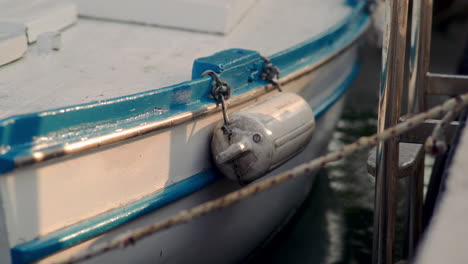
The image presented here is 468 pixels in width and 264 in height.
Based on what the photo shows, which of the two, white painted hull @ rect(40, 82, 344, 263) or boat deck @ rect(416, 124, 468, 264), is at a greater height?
boat deck @ rect(416, 124, 468, 264)

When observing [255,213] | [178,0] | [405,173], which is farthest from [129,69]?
[405,173]

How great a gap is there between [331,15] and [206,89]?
1.67 metres

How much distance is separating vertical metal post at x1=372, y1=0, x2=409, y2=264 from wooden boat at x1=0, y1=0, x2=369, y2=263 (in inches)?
18.9

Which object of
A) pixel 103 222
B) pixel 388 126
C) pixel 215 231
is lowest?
pixel 215 231

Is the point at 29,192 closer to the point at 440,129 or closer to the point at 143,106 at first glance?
the point at 143,106

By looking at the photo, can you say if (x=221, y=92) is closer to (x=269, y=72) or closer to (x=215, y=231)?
(x=269, y=72)

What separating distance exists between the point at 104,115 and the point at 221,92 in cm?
50

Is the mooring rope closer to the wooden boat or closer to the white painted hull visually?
the wooden boat

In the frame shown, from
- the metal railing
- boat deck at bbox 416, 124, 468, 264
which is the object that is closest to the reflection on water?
the metal railing

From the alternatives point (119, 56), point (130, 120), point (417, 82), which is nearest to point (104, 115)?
point (130, 120)

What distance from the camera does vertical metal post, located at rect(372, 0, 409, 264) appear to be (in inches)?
94.2

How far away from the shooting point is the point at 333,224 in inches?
145

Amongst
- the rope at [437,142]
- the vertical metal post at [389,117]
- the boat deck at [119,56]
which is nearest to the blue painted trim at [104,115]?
the boat deck at [119,56]

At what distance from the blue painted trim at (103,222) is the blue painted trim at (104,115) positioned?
27 centimetres
